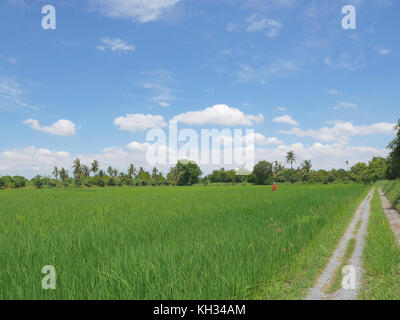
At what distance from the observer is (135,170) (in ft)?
368

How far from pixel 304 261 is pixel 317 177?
9830 centimetres

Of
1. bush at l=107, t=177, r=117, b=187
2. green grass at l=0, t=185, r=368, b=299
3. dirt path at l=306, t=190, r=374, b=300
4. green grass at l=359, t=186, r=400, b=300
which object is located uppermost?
green grass at l=0, t=185, r=368, b=299

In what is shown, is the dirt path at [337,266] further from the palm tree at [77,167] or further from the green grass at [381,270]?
the palm tree at [77,167]

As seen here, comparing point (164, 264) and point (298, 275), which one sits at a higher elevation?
point (164, 264)

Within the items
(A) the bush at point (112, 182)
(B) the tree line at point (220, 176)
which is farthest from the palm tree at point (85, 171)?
(A) the bush at point (112, 182)

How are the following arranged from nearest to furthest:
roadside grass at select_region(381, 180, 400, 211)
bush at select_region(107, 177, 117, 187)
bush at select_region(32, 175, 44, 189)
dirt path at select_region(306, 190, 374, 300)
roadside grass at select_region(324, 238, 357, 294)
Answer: dirt path at select_region(306, 190, 374, 300) < roadside grass at select_region(324, 238, 357, 294) < roadside grass at select_region(381, 180, 400, 211) < bush at select_region(32, 175, 44, 189) < bush at select_region(107, 177, 117, 187)

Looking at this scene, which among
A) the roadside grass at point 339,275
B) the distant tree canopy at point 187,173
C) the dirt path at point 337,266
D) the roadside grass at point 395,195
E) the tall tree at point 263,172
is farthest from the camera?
the distant tree canopy at point 187,173

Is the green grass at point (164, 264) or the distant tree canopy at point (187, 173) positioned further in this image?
the distant tree canopy at point (187, 173)

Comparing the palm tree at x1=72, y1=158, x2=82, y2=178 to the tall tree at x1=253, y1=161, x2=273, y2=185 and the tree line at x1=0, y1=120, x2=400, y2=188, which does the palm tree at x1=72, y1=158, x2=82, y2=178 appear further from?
the tall tree at x1=253, y1=161, x2=273, y2=185

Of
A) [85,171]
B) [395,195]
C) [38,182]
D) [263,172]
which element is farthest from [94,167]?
[395,195]

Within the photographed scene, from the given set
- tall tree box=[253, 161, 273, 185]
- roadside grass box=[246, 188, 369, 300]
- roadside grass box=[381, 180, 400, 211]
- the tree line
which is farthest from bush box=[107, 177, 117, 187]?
roadside grass box=[246, 188, 369, 300]

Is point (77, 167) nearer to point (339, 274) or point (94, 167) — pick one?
point (94, 167)

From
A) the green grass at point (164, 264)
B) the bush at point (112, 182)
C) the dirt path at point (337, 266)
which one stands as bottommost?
the bush at point (112, 182)
